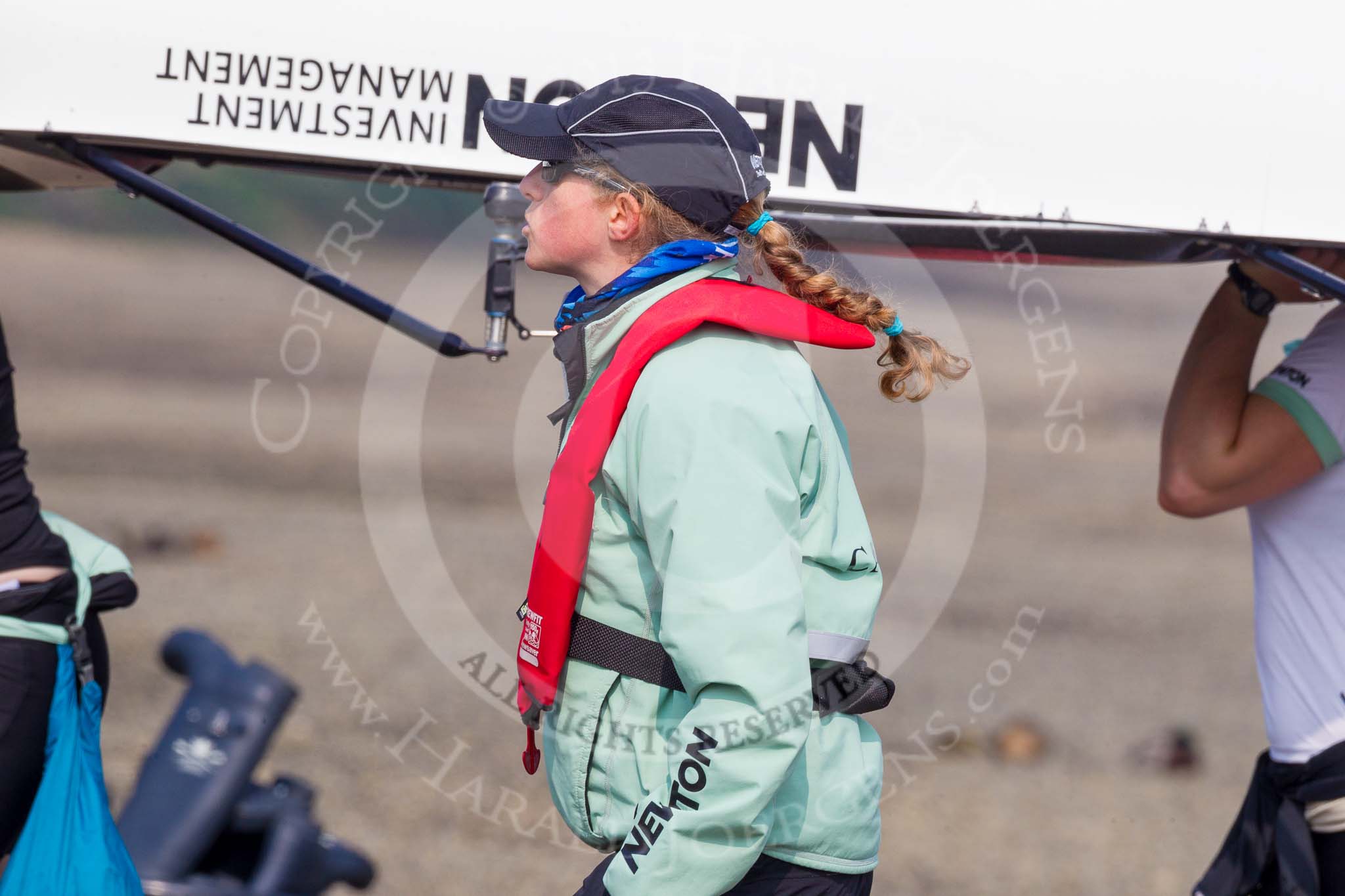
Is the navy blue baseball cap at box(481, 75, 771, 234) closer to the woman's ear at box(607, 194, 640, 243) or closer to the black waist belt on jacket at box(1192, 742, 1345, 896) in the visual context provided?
the woman's ear at box(607, 194, 640, 243)

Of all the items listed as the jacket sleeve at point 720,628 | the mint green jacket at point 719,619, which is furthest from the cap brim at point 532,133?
the jacket sleeve at point 720,628

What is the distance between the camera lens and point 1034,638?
6.70 m

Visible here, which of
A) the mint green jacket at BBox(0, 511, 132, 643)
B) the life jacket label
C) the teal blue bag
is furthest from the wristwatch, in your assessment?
the teal blue bag

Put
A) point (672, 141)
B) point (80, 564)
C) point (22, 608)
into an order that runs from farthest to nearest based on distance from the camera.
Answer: point (80, 564) → point (22, 608) → point (672, 141)

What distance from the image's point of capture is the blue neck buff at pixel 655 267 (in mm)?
1687

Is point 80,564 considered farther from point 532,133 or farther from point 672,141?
point 672,141

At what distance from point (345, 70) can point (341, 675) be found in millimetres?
3861

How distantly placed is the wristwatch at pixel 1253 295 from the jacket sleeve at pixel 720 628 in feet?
4.90

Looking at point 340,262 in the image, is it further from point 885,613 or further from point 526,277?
point 885,613

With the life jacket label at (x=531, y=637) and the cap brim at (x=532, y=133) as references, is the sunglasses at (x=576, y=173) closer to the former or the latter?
the cap brim at (x=532, y=133)

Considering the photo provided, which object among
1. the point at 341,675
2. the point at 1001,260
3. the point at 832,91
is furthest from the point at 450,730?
the point at 832,91

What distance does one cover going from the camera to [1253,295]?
2518 mm

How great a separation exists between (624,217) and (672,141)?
12 centimetres

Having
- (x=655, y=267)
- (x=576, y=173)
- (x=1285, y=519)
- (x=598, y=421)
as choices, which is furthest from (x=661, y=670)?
(x=1285, y=519)
